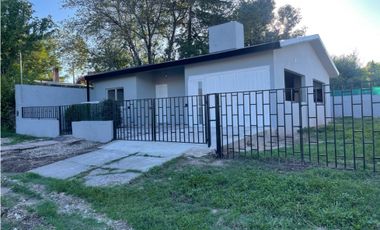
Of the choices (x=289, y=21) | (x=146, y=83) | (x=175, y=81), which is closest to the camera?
(x=175, y=81)

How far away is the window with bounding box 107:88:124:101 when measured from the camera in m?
14.7

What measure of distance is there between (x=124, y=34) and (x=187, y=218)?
19667 millimetres

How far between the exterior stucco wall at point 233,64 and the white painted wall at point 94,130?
12.7 ft

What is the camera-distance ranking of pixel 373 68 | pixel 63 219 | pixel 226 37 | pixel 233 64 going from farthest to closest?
1. pixel 373 68
2. pixel 226 37
3. pixel 233 64
4. pixel 63 219

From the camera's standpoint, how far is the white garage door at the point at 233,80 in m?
9.75

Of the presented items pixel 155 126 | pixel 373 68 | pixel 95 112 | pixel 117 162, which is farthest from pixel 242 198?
pixel 373 68

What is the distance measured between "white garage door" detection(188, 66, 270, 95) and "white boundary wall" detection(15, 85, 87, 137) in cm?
589

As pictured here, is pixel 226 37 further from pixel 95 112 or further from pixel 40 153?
pixel 40 153

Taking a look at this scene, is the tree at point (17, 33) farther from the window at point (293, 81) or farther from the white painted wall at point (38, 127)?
the window at point (293, 81)

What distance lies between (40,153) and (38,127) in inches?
198

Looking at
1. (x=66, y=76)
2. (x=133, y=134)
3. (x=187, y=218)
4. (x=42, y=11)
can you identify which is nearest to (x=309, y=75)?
(x=133, y=134)

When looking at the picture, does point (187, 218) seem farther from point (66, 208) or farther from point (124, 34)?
point (124, 34)

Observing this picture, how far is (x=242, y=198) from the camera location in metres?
3.78

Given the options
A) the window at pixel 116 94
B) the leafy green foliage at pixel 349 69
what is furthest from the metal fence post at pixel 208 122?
the leafy green foliage at pixel 349 69
